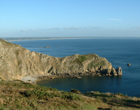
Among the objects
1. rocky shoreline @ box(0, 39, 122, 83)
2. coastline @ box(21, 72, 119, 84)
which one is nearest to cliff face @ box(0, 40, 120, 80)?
rocky shoreline @ box(0, 39, 122, 83)

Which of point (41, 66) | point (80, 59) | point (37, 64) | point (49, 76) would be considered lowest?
point (49, 76)

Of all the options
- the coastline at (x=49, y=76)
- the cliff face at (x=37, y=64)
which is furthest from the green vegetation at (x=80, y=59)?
the coastline at (x=49, y=76)

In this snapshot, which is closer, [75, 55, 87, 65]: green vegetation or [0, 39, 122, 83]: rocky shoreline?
[0, 39, 122, 83]: rocky shoreline

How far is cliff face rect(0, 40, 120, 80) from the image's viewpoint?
6029 centimetres

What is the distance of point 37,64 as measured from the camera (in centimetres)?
7231

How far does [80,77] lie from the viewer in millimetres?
68375

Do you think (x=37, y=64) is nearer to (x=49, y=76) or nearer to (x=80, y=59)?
(x=49, y=76)

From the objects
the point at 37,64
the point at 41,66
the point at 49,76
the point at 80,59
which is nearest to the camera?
the point at 49,76

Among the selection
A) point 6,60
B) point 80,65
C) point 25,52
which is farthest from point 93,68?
point 6,60

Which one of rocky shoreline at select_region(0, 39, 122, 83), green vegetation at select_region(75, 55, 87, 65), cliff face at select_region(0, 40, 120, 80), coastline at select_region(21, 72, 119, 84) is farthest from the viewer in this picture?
green vegetation at select_region(75, 55, 87, 65)

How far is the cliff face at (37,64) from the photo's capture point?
198 feet

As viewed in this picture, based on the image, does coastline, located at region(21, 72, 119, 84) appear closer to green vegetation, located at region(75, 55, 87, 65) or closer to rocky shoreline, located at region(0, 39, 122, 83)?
rocky shoreline, located at region(0, 39, 122, 83)

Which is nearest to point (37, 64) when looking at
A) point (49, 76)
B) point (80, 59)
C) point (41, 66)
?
point (41, 66)

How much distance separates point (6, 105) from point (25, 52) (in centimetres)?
5963
